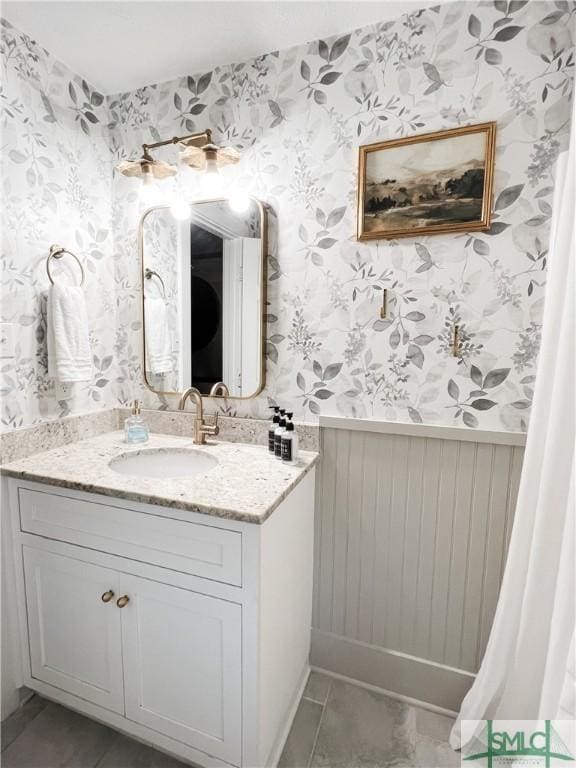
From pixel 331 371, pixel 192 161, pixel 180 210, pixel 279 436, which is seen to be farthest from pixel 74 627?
pixel 192 161

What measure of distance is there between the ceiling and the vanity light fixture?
0.27 m

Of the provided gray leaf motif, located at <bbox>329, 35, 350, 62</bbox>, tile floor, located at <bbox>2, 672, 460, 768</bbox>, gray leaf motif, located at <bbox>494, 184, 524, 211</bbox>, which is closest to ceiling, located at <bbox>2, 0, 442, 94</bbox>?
gray leaf motif, located at <bbox>329, 35, 350, 62</bbox>

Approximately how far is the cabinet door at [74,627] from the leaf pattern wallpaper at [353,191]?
0.53 meters

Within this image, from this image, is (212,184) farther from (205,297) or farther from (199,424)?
(199,424)

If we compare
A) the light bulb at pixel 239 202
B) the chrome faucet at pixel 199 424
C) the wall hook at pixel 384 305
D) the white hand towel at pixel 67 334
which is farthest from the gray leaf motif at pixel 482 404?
Answer: the white hand towel at pixel 67 334

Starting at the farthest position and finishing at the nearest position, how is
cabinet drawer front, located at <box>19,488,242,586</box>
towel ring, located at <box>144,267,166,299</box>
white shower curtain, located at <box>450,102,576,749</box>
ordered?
towel ring, located at <box>144,267,166,299</box>
cabinet drawer front, located at <box>19,488,242,586</box>
white shower curtain, located at <box>450,102,576,749</box>

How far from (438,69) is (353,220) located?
0.50 m

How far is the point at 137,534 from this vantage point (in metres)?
1.10

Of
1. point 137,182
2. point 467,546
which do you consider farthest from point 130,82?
point 467,546

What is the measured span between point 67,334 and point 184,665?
114 cm

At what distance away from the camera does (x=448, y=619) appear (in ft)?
4.42

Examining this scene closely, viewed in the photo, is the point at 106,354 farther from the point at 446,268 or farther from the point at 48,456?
the point at 446,268

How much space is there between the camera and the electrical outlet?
1281mm

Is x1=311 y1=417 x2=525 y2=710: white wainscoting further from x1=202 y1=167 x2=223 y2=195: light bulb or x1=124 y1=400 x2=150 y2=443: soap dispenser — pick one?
x1=202 y1=167 x2=223 y2=195: light bulb
